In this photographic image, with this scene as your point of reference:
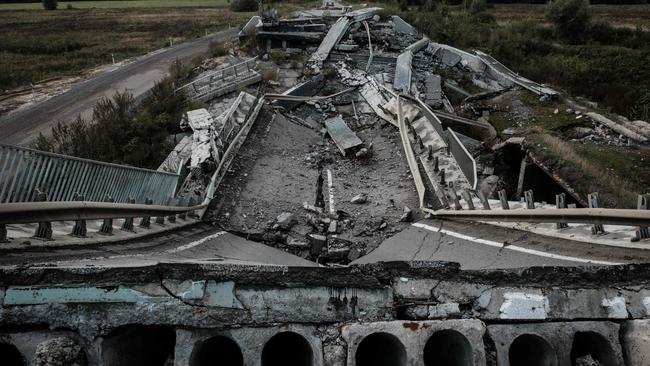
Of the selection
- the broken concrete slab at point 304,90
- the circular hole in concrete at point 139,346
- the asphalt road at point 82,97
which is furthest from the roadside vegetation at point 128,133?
the circular hole in concrete at point 139,346

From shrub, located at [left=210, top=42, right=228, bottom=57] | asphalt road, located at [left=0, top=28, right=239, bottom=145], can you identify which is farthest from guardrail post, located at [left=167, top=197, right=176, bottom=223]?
shrub, located at [left=210, top=42, right=228, bottom=57]

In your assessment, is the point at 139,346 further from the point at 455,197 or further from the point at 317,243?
the point at 455,197

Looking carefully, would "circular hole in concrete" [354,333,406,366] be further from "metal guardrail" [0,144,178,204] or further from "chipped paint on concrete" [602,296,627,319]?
"metal guardrail" [0,144,178,204]

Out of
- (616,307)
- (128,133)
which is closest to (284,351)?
(616,307)

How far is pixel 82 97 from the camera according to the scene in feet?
54.0

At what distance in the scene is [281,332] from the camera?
275 centimetres

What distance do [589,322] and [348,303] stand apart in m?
1.52

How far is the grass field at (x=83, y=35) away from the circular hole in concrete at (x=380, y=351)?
828 inches

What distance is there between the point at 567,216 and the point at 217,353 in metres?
3.28

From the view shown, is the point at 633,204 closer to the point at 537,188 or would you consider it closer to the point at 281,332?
the point at 537,188

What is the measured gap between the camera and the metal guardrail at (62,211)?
307 cm

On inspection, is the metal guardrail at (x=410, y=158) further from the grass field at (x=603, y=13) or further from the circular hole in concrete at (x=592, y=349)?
the grass field at (x=603, y=13)

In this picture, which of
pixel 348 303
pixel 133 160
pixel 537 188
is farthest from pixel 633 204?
pixel 133 160

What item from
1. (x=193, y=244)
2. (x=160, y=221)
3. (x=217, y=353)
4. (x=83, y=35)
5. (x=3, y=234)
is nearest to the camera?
(x=217, y=353)
